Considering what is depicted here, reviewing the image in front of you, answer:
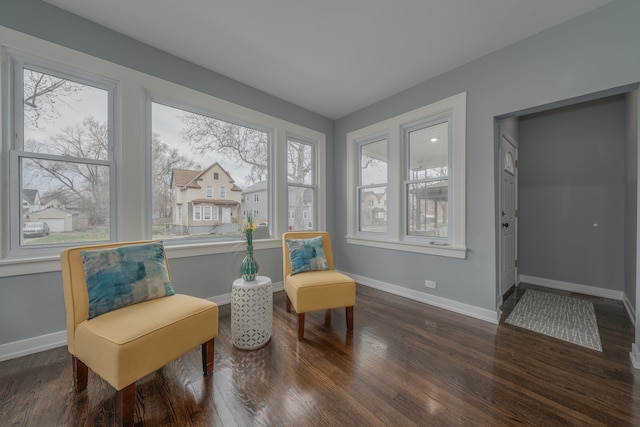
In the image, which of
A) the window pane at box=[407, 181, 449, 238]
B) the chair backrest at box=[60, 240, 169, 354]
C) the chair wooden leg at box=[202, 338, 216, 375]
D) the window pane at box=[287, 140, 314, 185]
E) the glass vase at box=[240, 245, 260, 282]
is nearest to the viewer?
the chair backrest at box=[60, 240, 169, 354]

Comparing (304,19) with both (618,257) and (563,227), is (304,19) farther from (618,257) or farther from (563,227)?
(618,257)

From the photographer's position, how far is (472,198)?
8.37ft

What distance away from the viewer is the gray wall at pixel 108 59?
5.81 feet

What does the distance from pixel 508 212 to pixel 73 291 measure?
4447mm

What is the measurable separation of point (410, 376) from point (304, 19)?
2.90 meters

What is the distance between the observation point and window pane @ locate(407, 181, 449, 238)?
285cm

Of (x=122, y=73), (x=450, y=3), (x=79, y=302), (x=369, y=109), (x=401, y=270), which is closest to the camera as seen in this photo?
(x=79, y=302)

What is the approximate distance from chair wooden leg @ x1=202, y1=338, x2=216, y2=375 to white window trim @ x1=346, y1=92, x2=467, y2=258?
2444mm

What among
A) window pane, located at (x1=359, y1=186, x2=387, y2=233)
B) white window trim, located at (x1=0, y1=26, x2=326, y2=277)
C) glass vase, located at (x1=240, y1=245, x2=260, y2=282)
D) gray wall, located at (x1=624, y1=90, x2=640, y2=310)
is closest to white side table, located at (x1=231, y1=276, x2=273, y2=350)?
glass vase, located at (x1=240, y1=245, x2=260, y2=282)

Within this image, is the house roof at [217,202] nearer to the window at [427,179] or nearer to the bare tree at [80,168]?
the bare tree at [80,168]

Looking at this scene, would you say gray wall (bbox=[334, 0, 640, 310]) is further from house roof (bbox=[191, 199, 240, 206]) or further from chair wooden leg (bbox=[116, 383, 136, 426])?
chair wooden leg (bbox=[116, 383, 136, 426])

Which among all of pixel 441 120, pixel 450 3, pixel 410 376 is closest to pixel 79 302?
pixel 410 376

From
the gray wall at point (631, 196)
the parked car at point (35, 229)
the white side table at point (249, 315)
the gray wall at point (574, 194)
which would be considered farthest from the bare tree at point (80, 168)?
the gray wall at point (574, 194)

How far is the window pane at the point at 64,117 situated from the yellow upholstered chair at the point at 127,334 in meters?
1.07
